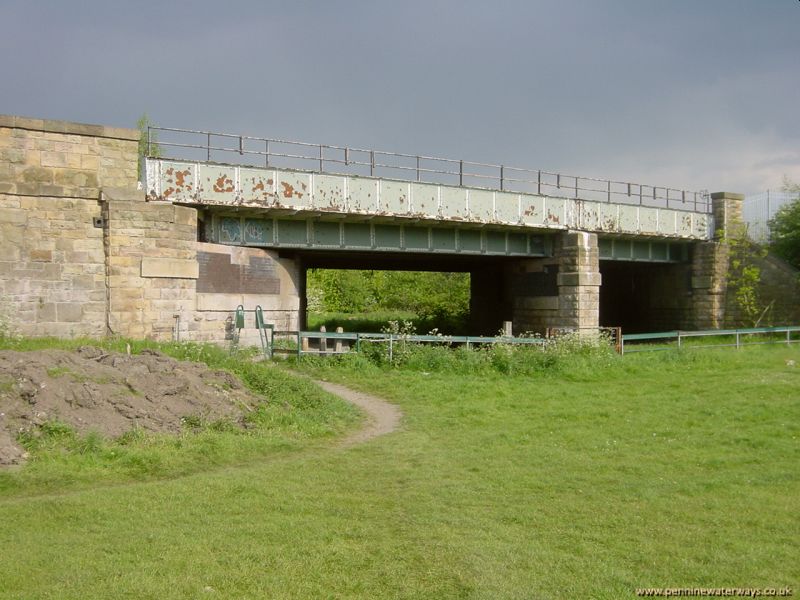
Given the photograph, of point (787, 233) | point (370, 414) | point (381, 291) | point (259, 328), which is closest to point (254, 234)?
point (259, 328)

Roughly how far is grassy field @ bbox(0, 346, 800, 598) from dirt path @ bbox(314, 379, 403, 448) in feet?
1.14

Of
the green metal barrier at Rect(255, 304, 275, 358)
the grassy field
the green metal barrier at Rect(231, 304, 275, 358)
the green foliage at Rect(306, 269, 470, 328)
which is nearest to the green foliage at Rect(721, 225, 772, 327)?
the green foliage at Rect(306, 269, 470, 328)

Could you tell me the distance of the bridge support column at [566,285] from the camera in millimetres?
26141

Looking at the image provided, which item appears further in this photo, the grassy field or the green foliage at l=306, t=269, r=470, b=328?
the green foliage at l=306, t=269, r=470, b=328

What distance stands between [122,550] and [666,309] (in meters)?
31.1

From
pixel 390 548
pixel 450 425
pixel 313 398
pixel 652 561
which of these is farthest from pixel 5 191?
pixel 652 561

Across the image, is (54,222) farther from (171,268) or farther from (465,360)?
(465,360)

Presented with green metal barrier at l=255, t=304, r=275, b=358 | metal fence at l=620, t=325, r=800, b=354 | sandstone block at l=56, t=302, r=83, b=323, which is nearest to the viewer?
sandstone block at l=56, t=302, r=83, b=323

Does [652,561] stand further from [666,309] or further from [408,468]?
[666,309]

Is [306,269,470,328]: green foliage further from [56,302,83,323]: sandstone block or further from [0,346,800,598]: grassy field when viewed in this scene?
[0,346,800,598]: grassy field

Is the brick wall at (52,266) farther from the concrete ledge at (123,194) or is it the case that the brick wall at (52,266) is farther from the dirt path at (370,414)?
the dirt path at (370,414)

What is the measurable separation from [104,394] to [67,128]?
30.4 feet

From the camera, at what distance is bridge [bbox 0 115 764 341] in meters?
16.7

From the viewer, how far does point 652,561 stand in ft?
18.0
